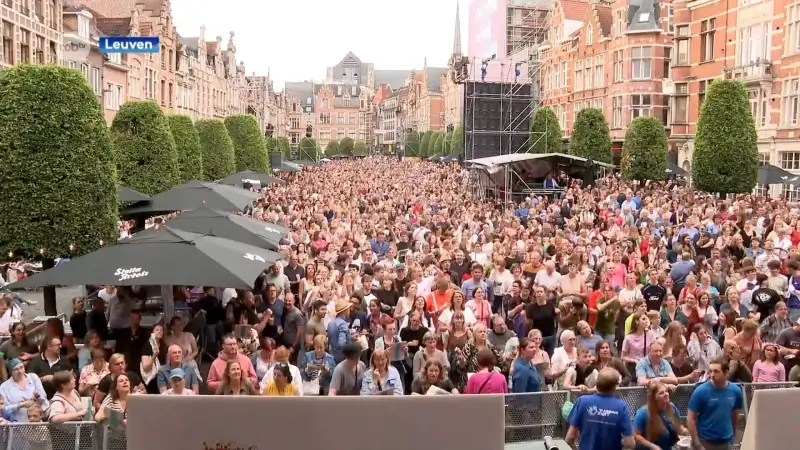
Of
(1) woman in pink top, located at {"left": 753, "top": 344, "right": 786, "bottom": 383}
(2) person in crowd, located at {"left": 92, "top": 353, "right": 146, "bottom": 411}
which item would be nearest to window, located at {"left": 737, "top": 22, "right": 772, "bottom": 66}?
(1) woman in pink top, located at {"left": 753, "top": 344, "right": 786, "bottom": 383}

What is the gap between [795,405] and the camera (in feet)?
19.6

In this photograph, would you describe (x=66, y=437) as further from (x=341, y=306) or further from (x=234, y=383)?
(x=341, y=306)

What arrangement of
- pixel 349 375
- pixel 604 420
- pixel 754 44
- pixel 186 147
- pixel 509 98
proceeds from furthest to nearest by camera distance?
pixel 509 98
pixel 754 44
pixel 186 147
pixel 349 375
pixel 604 420

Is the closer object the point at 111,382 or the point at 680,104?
the point at 111,382

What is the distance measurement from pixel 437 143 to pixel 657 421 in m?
90.7

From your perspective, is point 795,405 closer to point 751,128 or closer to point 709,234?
point 709,234

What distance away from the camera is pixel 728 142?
28.5m

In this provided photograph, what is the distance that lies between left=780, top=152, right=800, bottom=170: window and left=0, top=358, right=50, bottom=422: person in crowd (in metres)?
31.4

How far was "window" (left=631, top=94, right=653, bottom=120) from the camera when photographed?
45156 mm

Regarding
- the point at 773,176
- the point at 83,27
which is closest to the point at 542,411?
the point at 773,176

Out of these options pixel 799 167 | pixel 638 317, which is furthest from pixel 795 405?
pixel 799 167

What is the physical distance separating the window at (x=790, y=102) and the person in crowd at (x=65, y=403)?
102 ft

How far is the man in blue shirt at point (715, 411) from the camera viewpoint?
22.8 ft

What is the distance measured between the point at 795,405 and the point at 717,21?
3580cm
